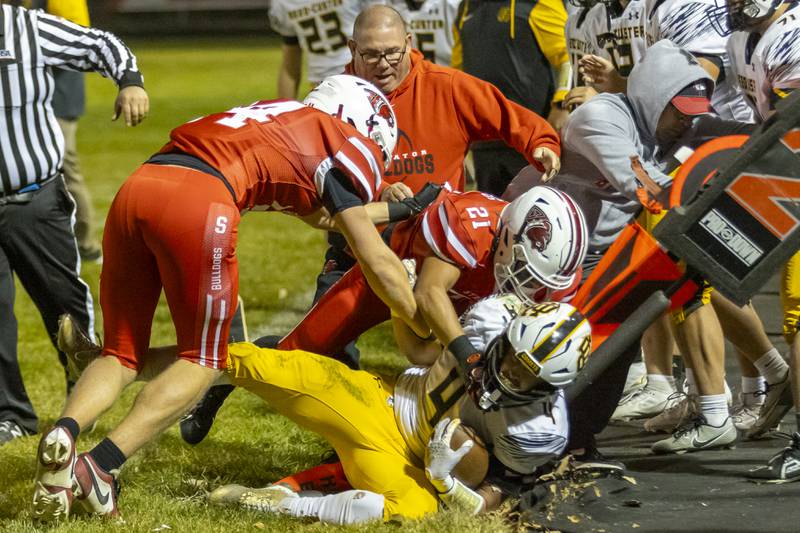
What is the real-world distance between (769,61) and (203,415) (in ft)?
8.49

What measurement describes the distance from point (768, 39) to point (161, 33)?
27364mm

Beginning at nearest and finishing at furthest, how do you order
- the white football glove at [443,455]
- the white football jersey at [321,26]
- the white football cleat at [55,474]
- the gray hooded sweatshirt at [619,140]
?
the white football cleat at [55,474] → the white football glove at [443,455] → the gray hooded sweatshirt at [619,140] → the white football jersey at [321,26]

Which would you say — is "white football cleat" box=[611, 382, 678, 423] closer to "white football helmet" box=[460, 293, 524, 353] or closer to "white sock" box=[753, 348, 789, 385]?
"white sock" box=[753, 348, 789, 385]

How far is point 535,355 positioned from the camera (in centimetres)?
384

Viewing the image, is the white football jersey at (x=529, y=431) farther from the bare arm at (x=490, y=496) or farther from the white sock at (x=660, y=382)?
the white sock at (x=660, y=382)

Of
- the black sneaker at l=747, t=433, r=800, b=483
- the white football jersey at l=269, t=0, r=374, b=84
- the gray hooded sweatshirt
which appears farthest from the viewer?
the white football jersey at l=269, t=0, r=374, b=84

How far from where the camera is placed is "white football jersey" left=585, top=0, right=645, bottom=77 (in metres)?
5.60

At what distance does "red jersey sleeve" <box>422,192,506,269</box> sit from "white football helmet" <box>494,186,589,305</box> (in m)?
0.08

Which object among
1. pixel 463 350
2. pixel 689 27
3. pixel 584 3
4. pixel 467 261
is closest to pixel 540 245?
pixel 467 261

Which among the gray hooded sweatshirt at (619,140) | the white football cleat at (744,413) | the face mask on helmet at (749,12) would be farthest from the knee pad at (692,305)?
the face mask on helmet at (749,12)

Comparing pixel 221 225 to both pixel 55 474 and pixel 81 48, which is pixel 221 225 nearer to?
pixel 55 474

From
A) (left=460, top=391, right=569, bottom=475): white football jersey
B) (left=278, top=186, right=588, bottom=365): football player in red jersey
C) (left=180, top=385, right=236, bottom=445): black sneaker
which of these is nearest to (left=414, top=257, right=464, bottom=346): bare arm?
(left=278, top=186, right=588, bottom=365): football player in red jersey

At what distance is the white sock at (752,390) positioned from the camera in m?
5.15

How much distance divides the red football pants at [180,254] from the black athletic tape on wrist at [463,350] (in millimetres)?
756
